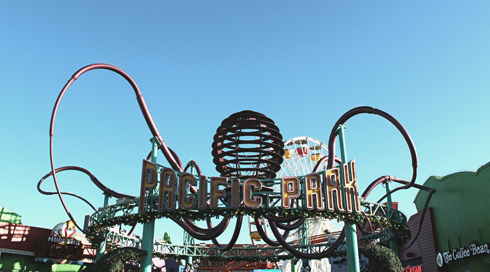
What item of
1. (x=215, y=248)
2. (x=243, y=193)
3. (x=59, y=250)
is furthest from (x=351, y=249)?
(x=59, y=250)

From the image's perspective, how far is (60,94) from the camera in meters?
19.7

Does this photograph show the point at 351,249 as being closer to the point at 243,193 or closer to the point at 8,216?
the point at 243,193

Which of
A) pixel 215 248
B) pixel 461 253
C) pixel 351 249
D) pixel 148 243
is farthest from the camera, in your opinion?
pixel 215 248

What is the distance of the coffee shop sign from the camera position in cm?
2115

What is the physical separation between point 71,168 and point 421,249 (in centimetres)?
2417

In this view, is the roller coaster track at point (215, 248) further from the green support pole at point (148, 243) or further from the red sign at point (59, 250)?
the red sign at point (59, 250)

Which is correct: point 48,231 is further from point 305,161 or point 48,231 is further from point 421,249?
point 305,161

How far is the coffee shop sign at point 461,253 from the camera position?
69.4ft

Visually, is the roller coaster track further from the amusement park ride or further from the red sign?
the red sign

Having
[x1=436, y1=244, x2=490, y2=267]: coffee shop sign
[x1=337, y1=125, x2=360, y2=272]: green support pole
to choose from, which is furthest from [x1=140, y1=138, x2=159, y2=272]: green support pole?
[x1=436, y1=244, x2=490, y2=267]: coffee shop sign

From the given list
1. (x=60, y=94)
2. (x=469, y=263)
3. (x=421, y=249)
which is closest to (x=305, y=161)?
(x=421, y=249)

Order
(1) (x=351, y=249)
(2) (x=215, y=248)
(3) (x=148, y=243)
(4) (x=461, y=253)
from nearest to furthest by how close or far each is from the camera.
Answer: (1) (x=351, y=249), (3) (x=148, y=243), (4) (x=461, y=253), (2) (x=215, y=248)

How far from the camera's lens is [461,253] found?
22.7 m

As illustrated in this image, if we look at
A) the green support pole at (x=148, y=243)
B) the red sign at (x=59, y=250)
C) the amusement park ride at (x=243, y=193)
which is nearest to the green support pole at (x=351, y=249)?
the amusement park ride at (x=243, y=193)
